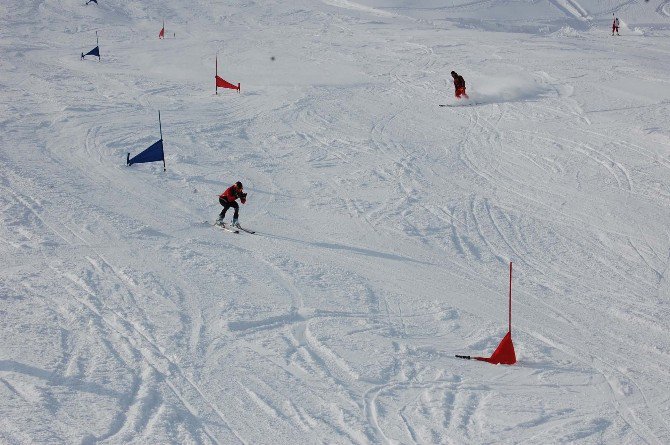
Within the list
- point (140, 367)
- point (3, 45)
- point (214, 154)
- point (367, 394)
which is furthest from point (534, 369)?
point (3, 45)

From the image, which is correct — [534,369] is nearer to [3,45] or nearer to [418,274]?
[418,274]

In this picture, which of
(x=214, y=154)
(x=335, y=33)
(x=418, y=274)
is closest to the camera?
(x=418, y=274)

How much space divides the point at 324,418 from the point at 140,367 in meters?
2.11

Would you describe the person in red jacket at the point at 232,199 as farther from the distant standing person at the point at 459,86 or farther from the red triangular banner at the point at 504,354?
the distant standing person at the point at 459,86

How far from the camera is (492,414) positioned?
24.2 feet

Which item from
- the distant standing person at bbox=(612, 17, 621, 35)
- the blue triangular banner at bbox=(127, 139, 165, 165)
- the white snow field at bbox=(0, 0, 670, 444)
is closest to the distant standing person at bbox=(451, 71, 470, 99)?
the white snow field at bbox=(0, 0, 670, 444)

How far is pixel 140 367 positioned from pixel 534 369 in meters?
4.35

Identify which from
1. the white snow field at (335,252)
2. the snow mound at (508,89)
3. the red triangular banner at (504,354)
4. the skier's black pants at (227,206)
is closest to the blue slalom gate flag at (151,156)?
the white snow field at (335,252)

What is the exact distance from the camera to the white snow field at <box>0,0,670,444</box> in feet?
24.2

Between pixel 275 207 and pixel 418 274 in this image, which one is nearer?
pixel 418 274

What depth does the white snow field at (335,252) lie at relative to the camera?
7.38 metres

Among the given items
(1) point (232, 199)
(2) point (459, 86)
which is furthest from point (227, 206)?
(2) point (459, 86)

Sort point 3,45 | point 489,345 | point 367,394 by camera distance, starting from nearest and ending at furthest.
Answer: point 367,394 → point 489,345 → point 3,45

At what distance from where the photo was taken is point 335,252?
1160 centimetres
